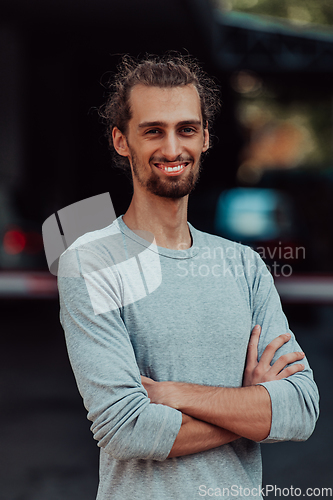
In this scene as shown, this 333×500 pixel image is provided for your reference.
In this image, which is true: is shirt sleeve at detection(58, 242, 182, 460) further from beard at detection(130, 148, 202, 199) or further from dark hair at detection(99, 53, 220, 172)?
dark hair at detection(99, 53, 220, 172)

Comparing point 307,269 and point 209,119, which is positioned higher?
point 209,119

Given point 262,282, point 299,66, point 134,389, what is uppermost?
point 299,66

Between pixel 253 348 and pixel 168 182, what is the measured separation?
72 cm

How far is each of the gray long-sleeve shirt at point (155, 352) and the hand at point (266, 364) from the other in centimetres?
3

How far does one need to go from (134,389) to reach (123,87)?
1.23 m

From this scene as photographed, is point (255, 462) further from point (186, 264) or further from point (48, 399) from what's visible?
point (48, 399)

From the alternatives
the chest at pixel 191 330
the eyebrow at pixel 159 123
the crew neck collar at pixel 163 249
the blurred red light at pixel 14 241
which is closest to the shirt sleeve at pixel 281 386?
the chest at pixel 191 330

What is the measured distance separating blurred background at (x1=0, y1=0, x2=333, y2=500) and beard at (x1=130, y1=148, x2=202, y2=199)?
628mm

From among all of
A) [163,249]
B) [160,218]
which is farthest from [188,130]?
[163,249]

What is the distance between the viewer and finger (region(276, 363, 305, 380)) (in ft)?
7.50

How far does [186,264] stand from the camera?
2.32 m

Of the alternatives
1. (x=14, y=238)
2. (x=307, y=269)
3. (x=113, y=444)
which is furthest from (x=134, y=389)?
(x=307, y=269)

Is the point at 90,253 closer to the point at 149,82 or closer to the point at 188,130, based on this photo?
the point at 188,130

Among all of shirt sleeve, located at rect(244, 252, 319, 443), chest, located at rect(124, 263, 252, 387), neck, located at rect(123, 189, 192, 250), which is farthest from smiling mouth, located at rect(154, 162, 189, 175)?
shirt sleeve, located at rect(244, 252, 319, 443)
